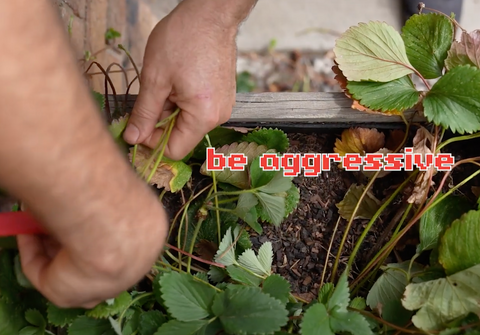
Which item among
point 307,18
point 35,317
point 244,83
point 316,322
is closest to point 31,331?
point 35,317

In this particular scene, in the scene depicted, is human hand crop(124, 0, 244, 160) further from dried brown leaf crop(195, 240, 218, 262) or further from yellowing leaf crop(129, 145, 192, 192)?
dried brown leaf crop(195, 240, 218, 262)

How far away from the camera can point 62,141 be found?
0.92 feet

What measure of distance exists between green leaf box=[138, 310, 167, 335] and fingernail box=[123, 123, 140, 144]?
0.21 metres

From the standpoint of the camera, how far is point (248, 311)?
1.45 feet

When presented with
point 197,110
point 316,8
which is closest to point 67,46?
point 197,110

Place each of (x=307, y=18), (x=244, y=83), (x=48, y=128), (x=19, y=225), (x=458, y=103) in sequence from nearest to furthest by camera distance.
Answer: (x=48, y=128)
(x=19, y=225)
(x=458, y=103)
(x=244, y=83)
(x=307, y=18)

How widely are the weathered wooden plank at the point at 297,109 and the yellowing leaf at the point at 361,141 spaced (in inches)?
0.7

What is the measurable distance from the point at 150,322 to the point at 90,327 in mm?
67

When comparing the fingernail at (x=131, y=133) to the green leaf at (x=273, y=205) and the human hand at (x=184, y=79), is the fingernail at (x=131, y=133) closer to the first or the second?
the human hand at (x=184, y=79)

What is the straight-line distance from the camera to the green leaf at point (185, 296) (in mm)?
460

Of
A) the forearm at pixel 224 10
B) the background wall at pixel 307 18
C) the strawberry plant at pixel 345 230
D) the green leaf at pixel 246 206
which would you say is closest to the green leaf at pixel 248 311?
the strawberry plant at pixel 345 230

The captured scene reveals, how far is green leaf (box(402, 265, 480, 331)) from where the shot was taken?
0.46 metres

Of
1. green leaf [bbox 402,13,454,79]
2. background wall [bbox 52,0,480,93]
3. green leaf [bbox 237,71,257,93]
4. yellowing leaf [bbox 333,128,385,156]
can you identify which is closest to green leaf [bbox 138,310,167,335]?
yellowing leaf [bbox 333,128,385,156]

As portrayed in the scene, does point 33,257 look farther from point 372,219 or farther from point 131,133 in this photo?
point 372,219
